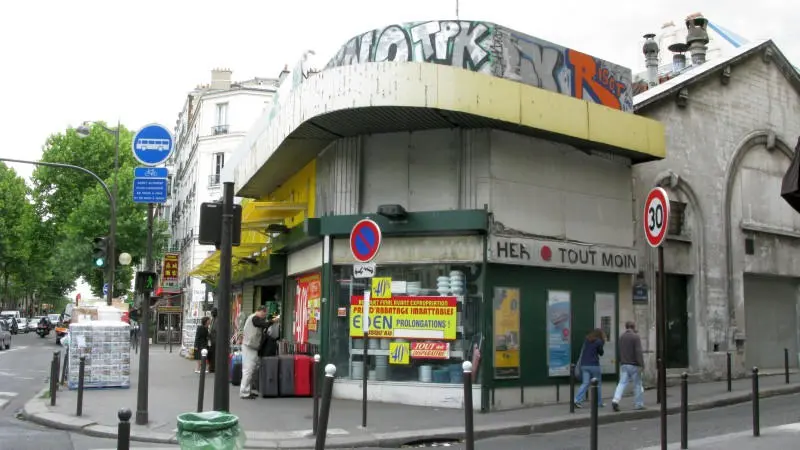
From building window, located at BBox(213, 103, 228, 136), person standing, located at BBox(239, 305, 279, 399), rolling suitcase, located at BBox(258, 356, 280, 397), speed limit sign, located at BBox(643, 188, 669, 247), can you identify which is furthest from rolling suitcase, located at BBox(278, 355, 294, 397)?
building window, located at BBox(213, 103, 228, 136)

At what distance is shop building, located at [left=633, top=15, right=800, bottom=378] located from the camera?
1714cm

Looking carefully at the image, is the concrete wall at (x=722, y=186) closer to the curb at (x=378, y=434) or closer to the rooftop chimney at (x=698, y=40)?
the rooftop chimney at (x=698, y=40)

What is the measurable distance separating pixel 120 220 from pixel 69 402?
39.8 meters

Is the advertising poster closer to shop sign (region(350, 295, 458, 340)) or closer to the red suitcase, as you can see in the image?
shop sign (region(350, 295, 458, 340))

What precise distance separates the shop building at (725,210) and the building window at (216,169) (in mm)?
32436

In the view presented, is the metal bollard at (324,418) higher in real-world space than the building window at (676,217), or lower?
lower

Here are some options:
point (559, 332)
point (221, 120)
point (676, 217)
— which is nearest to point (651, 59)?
point (676, 217)

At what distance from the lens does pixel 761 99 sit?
64.1ft

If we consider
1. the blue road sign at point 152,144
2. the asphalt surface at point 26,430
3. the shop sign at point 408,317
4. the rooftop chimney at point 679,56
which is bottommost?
the asphalt surface at point 26,430

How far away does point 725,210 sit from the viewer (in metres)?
18.1

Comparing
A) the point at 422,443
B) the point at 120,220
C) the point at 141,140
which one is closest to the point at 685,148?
the point at 422,443

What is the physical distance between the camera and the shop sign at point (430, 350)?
1311cm

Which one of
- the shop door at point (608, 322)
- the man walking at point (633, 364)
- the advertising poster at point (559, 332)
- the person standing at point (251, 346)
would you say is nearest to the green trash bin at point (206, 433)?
the person standing at point (251, 346)

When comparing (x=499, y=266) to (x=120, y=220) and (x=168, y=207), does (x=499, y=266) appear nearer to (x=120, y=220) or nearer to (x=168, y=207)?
(x=120, y=220)
